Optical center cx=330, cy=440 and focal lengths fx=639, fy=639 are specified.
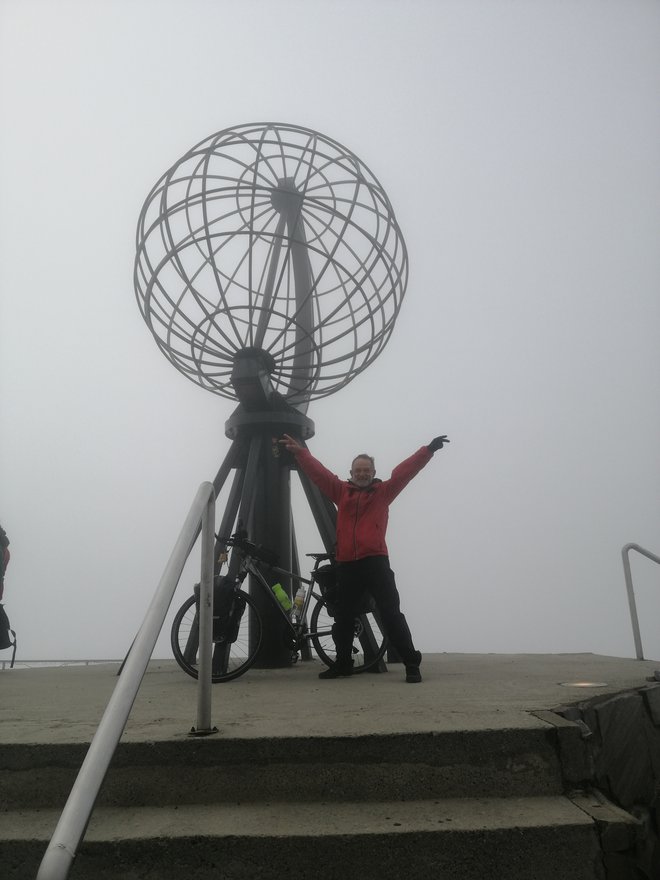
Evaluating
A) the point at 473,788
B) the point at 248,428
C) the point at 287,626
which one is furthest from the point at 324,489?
the point at 473,788

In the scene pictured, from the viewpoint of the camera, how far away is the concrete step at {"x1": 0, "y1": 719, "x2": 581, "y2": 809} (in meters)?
2.21

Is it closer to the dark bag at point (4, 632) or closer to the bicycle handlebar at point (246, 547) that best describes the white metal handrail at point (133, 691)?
the bicycle handlebar at point (246, 547)

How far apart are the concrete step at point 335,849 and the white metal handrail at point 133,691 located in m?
0.52

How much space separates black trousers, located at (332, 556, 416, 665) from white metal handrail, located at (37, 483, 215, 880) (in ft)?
7.08

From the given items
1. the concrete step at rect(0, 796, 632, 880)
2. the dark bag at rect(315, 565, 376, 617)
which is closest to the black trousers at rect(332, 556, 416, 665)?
the dark bag at rect(315, 565, 376, 617)

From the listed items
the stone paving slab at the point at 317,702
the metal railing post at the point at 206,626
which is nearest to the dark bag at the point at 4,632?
the stone paving slab at the point at 317,702

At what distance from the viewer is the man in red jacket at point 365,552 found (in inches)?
179

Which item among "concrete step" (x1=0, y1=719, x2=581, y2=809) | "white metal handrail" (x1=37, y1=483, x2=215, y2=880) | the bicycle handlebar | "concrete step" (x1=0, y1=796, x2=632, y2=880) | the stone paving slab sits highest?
the bicycle handlebar

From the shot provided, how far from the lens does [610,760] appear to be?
8.55 feet

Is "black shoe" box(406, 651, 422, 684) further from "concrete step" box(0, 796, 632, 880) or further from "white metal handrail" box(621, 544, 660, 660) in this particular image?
"white metal handrail" box(621, 544, 660, 660)

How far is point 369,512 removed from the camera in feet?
15.5

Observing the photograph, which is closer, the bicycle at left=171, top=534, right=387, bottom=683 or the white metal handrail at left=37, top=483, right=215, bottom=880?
the white metal handrail at left=37, top=483, right=215, bottom=880

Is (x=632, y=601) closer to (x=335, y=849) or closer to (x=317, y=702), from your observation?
(x=317, y=702)

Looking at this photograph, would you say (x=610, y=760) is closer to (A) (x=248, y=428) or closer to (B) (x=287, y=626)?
(B) (x=287, y=626)
